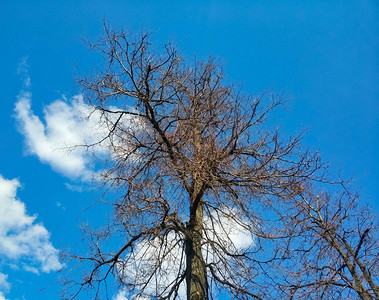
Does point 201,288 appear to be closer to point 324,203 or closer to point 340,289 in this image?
point 340,289

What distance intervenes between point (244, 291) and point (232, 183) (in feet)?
5.54

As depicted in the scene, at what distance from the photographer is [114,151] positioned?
20.6ft

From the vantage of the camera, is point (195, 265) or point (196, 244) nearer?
point (195, 265)

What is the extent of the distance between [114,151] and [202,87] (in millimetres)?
2360

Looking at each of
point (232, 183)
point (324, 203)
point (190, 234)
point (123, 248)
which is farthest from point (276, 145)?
point (324, 203)

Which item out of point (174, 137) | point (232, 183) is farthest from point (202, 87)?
point (232, 183)

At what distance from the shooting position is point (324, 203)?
8500 mm

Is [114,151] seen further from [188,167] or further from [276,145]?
[276,145]

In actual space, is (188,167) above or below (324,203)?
below

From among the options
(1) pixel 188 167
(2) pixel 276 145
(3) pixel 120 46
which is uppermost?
(3) pixel 120 46

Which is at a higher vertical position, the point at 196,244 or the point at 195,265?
the point at 196,244

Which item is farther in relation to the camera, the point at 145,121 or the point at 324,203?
the point at 324,203

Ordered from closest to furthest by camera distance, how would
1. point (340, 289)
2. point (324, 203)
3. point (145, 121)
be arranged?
point (145, 121) → point (340, 289) → point (324, 203)

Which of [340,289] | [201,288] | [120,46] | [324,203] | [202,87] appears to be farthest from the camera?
[324,203]
